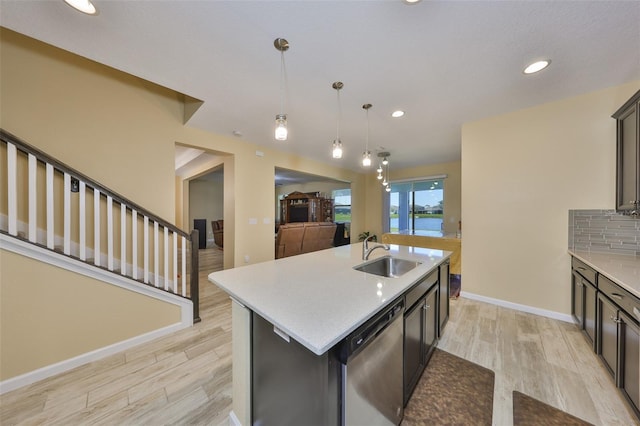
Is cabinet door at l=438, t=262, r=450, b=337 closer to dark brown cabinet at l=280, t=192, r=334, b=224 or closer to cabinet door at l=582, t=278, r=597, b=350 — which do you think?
cabinet door at l=582, t=278, r=597, b=350

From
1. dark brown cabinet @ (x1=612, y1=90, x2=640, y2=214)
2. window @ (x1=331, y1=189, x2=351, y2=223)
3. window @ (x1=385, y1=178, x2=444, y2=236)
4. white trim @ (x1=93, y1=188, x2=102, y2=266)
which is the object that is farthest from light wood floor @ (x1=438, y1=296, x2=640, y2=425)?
window @ (x1=331, y1=189, x2=351, y2=223)

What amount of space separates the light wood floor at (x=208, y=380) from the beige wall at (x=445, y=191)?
3.28 m

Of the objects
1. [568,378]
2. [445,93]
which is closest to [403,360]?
[568,378]

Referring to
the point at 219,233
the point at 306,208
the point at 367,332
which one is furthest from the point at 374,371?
the point at 306,208

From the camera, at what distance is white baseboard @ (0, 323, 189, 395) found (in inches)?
Answer: 63.9

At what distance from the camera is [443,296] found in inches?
85.7

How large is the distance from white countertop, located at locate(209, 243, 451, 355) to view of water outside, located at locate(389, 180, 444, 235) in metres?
4.65

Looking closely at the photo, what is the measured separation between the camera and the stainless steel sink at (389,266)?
190 centimetres

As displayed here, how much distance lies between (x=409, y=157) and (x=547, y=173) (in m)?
2.67

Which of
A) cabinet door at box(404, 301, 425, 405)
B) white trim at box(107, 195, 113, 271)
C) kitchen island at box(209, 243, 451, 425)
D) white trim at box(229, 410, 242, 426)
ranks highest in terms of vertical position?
white trim at box(107, 195, 113, 271)

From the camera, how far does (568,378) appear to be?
1676mm

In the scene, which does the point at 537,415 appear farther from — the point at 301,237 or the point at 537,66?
the point at 301,237

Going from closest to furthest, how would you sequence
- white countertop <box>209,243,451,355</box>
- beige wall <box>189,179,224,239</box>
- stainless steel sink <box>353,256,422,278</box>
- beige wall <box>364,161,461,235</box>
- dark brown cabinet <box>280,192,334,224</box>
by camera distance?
white countertop <box>209,243,451,355</box>
stainless steel sink <box>353,256,422,278</box>
beige wall <box>364,161,461,235</box>
beige wall <box>189,179,224,239</box>
dark brown cabinet <box>280,192,334,224</box>

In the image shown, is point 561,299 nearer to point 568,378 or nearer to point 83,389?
point 568,378
